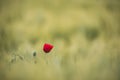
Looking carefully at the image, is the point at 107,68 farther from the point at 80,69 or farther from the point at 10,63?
the point at 10,63

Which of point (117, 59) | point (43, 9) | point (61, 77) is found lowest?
point (61, 77)

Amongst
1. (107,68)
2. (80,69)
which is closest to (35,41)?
(80,69)

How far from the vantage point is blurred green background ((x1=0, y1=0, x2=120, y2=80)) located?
6.12 feet

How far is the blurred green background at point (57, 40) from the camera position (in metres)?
1.87

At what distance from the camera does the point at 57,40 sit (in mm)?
1875

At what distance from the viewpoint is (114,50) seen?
196cm

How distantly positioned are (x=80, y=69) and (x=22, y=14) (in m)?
0.72

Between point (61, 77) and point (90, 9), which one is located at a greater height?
point (90, 9)

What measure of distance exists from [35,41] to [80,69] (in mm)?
473

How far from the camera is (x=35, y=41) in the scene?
6.15 feet

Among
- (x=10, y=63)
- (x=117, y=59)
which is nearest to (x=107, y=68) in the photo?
(x=117, y=59)

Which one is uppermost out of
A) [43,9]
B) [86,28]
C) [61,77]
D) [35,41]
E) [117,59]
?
[43,9]

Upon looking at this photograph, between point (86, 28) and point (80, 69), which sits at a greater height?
point (86, 28)

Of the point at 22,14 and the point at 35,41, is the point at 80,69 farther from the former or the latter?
the point at 22,14
